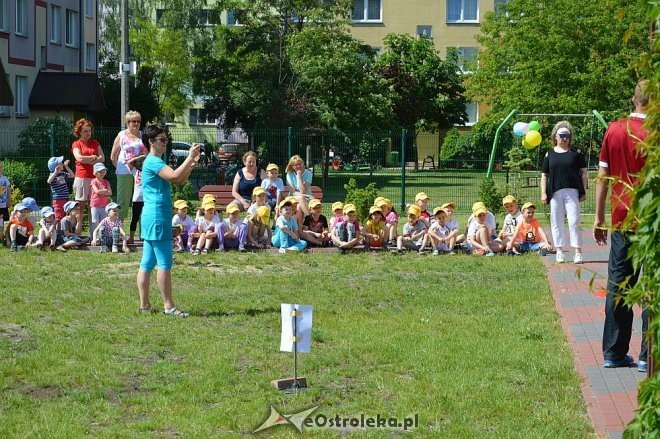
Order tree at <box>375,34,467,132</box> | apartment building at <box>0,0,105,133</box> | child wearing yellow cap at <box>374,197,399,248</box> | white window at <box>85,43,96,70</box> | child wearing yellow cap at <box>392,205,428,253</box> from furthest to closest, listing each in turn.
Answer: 1. tree at <box>375,34,467,132</box>
2. white window at <box>85,43,96,70</box>
3. apartment building at <box>0,0,105,133</box>
4. child wearing yellow cap at <box>374,197,399,248</box>
5. child wearing yellow cap at <box>392,205,428,253</box>

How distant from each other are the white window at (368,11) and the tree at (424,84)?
8224mm

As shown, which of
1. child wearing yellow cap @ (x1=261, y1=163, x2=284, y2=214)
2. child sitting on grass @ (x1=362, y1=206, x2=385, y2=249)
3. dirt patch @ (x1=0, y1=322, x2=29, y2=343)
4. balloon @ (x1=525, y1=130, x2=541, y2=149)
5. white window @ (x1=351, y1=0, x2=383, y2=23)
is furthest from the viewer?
white window @ (x1=351, y1=0, x2=383, y2=23)

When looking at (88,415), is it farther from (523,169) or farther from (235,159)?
(235,159)

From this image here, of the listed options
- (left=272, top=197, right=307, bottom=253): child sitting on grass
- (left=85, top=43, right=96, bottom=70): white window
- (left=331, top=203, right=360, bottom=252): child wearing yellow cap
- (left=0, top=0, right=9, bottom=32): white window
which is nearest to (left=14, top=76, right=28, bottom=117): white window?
(left=0, top=0, right=9, bottom=32): white window

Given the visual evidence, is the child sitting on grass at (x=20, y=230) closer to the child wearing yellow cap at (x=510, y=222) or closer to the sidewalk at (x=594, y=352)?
the child wearing yellow cap at (x=510, y=222)

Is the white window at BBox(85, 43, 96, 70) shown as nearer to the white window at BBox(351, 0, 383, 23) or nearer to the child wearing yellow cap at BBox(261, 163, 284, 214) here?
the white window at BBox(351, 0, 383, 23)

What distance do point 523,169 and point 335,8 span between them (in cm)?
1588

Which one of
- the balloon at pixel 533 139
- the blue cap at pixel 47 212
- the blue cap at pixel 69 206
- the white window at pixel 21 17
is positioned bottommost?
the blue cap at pixel 47 212

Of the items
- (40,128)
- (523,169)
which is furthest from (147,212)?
(40,128)

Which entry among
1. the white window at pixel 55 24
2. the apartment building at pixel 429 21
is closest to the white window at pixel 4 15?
the white window at pixel 55 24

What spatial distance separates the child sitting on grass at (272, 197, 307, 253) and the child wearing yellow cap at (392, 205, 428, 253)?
1434 millimetres

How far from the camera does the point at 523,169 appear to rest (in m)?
26.5

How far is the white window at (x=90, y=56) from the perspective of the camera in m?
52.1

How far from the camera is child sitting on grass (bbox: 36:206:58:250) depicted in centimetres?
1644
